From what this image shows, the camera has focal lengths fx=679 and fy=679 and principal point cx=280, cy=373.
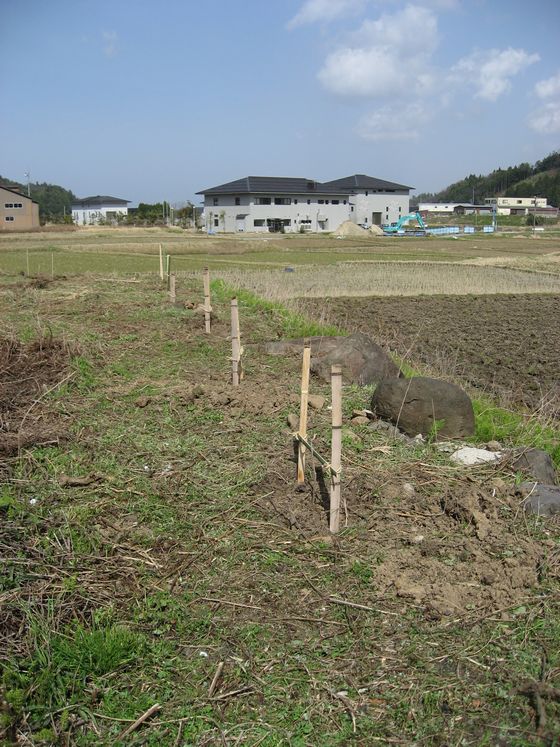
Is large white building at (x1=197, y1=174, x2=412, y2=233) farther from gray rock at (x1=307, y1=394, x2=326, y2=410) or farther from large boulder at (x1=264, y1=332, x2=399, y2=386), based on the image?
gray rock at (x1=307, y1=394, x2=326, y2=410)

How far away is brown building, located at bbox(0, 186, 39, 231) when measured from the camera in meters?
62.3

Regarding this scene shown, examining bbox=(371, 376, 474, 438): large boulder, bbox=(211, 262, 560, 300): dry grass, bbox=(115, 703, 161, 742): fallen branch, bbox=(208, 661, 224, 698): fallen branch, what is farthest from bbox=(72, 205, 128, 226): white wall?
bbox=(115, 703, 161, 742): fallen branch

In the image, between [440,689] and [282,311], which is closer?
[440,689]

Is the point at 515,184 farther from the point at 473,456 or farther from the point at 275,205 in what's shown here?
the point at 473,456

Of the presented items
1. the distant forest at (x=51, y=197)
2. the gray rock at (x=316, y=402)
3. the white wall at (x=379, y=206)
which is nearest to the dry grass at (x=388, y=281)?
the gray rock at (x=316, y=402)

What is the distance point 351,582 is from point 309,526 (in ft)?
2.11

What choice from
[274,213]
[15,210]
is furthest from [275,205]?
[15,210]

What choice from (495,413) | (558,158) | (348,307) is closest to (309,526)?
(495,413)

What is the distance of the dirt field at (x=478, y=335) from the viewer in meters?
10.3

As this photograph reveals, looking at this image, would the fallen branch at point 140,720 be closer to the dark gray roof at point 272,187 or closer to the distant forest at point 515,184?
the dark gray roof at point 272,187

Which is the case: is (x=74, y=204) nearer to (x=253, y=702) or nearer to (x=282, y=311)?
(x=282, y=311)

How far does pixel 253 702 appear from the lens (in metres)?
2.88

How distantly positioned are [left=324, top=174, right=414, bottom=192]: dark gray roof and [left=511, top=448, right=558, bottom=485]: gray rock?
77979mm

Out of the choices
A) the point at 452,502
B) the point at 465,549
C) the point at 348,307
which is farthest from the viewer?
the point at 348,307
